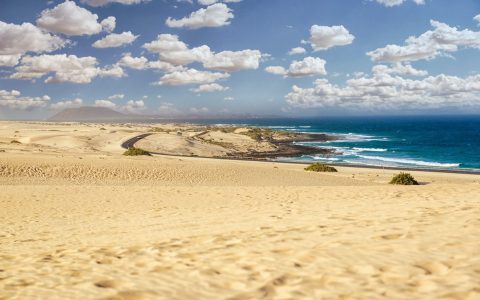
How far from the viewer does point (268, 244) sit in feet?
27.8

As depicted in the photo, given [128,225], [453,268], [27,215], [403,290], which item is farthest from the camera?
[27,215]

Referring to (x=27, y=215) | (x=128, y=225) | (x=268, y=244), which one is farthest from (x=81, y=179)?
(x=268, y=244)

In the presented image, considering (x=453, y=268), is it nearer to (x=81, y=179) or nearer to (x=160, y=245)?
(x=160, y=245)

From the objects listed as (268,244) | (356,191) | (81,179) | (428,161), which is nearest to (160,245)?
(268,244)


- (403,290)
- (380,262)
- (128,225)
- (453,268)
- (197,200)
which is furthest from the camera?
(197,200)

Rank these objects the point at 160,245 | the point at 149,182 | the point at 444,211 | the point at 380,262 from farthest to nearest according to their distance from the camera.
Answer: the point at 149,182
the point at 444,211
the point at 160,245
the point at 380,262

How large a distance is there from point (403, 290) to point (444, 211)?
257 inches

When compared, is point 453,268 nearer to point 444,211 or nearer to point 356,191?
point 444,211

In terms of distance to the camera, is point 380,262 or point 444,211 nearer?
point 380,262

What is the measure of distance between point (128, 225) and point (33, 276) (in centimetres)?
584

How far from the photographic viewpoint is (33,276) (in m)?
7.14

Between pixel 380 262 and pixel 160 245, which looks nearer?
A: pixel 380 262

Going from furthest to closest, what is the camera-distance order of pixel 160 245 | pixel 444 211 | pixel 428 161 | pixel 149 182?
pixel 428 161, pixel 149 182, pixel 444 211, pixel 160 245

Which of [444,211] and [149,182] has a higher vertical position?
[444,211]
